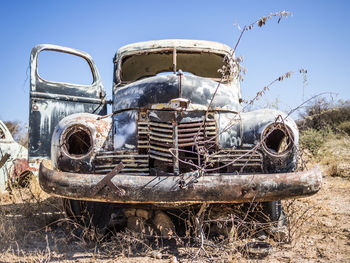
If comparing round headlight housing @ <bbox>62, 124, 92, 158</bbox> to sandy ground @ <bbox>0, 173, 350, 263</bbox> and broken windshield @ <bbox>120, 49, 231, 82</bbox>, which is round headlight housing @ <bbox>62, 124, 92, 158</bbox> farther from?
broken windshield @ <bbox>120, 49, 231, 82</bbox>

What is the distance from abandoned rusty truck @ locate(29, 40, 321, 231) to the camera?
88.4 inches

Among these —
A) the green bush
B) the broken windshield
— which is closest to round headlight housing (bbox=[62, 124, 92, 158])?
the broken windshield

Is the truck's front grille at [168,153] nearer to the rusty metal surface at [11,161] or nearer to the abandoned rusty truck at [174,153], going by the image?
the abandoned rusty truck at [174,153]

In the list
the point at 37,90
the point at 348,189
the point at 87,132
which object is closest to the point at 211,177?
the point at 87,132

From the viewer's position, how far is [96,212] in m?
3.14

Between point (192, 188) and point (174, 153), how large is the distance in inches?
19.4

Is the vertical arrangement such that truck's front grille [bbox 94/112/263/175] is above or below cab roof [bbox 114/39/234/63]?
below

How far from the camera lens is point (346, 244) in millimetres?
2652

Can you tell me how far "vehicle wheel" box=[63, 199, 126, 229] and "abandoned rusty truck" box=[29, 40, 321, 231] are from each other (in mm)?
13

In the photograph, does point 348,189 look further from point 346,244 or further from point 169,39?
point 169,39

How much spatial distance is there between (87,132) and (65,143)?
8.4 inches

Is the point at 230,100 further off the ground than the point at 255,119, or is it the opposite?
the point at 230,100

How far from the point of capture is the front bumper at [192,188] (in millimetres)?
2219

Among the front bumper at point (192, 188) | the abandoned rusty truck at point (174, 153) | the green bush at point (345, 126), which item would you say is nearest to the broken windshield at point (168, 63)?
the abandoned rusty truck at point (174, 153)
